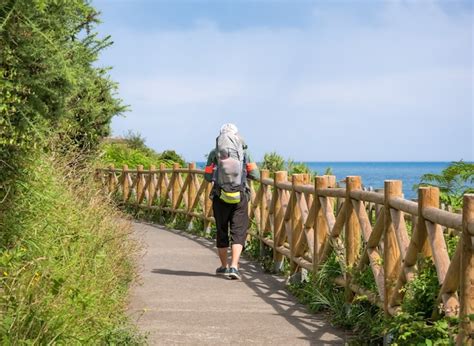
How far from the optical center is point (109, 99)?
848 inches

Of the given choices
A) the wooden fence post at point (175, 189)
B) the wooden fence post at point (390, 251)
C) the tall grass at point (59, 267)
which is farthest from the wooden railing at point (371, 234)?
the wooden fence post at point (175, 189)

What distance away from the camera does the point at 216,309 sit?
27.1ft

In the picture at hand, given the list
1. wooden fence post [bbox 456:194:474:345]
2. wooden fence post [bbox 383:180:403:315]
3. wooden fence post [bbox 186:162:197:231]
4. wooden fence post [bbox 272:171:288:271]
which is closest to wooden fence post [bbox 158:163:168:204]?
wooden fence post [bbox 186:162:197:231]

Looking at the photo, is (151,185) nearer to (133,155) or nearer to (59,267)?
(133,155)

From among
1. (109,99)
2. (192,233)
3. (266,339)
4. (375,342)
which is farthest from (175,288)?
(109,99)

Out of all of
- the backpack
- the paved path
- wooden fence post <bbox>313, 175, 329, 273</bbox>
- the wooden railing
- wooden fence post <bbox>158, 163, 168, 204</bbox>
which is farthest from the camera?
wooden fence post <bbox>158, 163, 168, 204</bbox>

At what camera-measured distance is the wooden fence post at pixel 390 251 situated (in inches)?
257

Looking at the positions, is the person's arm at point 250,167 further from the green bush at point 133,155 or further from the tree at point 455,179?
the green bush at point 133,155

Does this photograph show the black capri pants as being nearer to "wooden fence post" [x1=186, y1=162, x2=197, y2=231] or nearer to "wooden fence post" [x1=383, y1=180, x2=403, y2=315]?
"wooden fence post" [x1=383, y1=180, x2=403, y2=315]

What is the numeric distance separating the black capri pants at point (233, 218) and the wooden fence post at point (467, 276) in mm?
5326

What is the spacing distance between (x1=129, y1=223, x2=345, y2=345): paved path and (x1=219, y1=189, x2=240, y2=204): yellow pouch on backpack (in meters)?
1.05

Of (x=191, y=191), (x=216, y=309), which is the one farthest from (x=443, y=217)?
(x=191, y=191)

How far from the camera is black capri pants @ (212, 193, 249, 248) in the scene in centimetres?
1031

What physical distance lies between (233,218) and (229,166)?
824 millimetres
